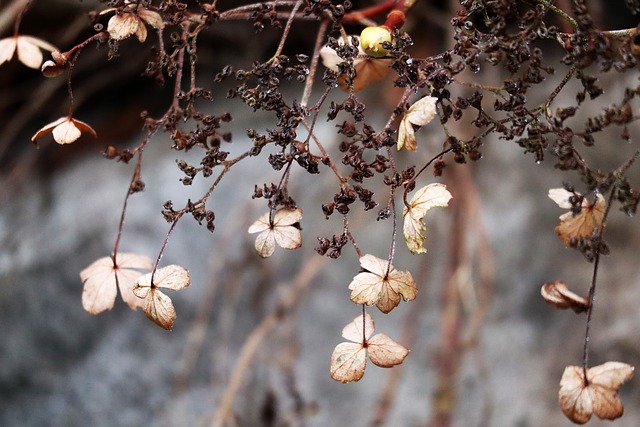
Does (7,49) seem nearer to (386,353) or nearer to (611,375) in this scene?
(386,353)

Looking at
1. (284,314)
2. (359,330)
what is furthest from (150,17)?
(284,314)

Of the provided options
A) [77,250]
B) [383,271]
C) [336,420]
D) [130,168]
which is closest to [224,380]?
[336,420]

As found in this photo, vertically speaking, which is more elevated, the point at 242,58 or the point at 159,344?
the point at 242,58

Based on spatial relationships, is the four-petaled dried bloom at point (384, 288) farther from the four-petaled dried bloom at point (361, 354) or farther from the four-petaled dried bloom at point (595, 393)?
the four-petaled dried bloom at point (595, 393)

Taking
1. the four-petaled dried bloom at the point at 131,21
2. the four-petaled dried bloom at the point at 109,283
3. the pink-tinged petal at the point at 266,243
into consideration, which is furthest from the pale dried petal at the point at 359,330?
the four-petaled dried bloom at the point at 131,21

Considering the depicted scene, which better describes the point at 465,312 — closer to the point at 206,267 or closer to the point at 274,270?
the point at 274,270

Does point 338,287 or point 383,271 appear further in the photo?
point 338,287
